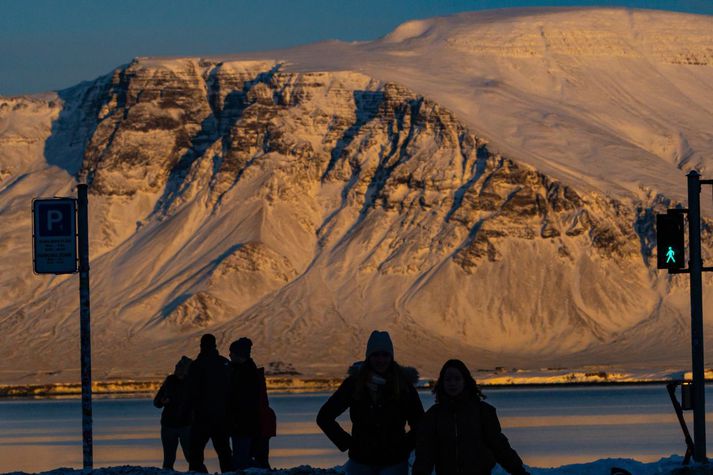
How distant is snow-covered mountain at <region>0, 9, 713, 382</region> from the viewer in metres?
158

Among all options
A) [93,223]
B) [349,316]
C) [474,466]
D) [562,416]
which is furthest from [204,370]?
[93,223]

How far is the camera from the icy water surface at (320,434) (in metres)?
42.7

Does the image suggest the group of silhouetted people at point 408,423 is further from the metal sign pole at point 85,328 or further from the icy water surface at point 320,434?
the icy water surface at point 320,434

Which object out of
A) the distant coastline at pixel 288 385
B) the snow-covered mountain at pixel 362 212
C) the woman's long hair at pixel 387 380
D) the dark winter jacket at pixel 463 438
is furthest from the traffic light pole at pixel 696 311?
the snow-covered mountain at pixel 362 212

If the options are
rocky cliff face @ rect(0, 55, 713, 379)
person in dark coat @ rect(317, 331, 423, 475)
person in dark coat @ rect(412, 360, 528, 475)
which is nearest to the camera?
person in dark coat @ rect(412, 360, 528, 475)

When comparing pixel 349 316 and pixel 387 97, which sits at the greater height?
pixel 387 97

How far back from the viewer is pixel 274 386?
463ft

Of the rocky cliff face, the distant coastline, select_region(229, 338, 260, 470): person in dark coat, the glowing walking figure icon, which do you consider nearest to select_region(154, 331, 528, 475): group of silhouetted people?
select_region(229, 338, 260, 470): person in dark coat

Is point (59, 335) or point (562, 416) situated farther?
point (59, 335)

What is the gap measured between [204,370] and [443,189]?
494 ft

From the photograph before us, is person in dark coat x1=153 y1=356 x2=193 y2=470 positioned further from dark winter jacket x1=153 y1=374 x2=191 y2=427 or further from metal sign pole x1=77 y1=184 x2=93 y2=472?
metal sign pole x1=77 y1=184 x2=93 y2=472

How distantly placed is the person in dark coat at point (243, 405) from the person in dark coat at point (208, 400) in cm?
27

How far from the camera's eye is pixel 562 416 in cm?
6988

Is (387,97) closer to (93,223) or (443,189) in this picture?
(443,189)
